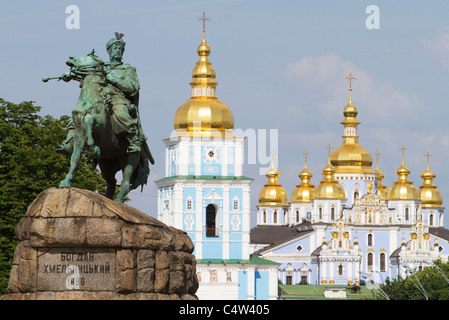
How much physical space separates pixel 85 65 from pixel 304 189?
122417 mm

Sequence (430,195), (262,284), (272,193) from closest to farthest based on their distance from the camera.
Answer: (262,284) < (430,195) < (272,193)

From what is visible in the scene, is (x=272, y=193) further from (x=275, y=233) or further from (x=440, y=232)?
(x=440, y=232)

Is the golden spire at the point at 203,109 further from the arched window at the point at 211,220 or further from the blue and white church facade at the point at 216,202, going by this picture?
the arched window at the point at 211,220

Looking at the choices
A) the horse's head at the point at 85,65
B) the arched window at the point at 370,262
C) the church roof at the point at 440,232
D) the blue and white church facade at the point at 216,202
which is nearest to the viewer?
the horse's head at the point at 85,65

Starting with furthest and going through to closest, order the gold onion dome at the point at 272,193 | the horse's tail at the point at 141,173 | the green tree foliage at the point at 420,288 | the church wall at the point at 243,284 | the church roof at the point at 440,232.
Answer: the gold onion dome at the point at 272,193, the church roof at the point at 440,232, the church wall at the point at 243,284, the green tree foliage at the point at 420,288, the horse's tail at the point at 141,173

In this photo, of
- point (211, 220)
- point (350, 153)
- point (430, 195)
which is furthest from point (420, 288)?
point (430, 195)

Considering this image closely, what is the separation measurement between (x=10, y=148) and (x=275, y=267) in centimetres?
5883

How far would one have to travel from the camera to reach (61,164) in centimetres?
3909

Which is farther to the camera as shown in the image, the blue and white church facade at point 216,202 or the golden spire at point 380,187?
the golden spire at point 380,187

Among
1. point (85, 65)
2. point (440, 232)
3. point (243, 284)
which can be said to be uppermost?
point (440, 232)

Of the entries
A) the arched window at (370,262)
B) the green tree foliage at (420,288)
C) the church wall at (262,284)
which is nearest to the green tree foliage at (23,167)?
the green tree foliage at (420,288)

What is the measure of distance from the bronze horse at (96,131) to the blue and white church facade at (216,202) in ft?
236

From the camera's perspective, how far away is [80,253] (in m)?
21.8

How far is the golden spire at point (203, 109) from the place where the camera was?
9994cm
